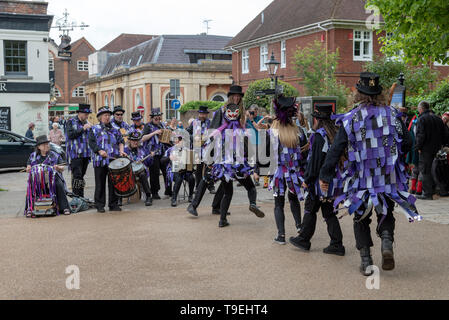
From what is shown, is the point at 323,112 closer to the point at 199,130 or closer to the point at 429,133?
the point at 199,130

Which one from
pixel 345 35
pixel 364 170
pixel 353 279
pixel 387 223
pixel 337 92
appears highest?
pixel 345 35

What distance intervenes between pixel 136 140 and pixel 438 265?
7.27 m

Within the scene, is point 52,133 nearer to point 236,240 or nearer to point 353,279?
point 236,240

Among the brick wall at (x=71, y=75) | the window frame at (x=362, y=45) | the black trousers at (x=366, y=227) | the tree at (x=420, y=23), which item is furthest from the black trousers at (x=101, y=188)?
the brick wall at (x=71, y=75)

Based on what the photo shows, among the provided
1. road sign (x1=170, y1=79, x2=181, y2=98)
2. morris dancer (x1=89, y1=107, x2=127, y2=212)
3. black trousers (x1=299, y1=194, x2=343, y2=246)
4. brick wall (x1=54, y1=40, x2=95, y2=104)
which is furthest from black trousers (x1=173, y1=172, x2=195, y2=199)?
brick wall (x1=54, y1=40, x2=95, y2=104)

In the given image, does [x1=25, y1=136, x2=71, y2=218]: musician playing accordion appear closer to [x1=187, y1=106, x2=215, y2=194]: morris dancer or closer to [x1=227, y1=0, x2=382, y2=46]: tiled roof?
[x1=187, y1=106, x2=215, y2=194]: morris dancer

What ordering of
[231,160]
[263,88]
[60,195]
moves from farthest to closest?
[263,88]
[60,195]
[231,160]

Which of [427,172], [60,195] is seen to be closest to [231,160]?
[60,195]

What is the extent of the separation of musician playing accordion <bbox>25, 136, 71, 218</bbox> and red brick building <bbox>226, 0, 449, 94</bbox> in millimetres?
24509

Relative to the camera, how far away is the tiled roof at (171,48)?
55750 mm

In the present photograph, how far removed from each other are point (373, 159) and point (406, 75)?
→ 23.4 m

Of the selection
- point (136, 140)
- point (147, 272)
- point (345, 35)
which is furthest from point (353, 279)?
point (345, 35)

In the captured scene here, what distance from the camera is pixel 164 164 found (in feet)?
42.3

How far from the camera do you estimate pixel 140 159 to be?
39.8 feet
